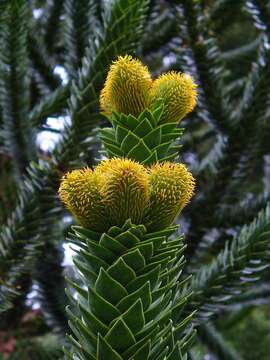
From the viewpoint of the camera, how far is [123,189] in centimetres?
105

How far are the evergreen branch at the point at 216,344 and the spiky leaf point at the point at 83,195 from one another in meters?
1.34

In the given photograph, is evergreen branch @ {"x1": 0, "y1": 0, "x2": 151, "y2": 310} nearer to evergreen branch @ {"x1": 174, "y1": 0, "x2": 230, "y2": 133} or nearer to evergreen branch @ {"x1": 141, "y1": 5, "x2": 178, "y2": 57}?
evergreen branch @ {"x1": 174, "y1": 0, "x2": 230, "y2": 133}

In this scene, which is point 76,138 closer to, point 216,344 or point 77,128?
point 77,128

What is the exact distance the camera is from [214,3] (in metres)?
2.76

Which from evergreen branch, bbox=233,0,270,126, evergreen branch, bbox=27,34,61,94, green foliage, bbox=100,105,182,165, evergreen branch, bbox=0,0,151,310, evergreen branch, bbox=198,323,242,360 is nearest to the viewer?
green foliage, bbox=100,105,182,165

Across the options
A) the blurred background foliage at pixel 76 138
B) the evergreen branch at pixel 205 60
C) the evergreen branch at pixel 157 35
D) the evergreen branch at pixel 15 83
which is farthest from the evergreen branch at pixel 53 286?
the evergreen branch at pixel 157 35

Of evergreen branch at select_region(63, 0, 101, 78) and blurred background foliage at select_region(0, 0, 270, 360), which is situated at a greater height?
evergreen branch at select_region(63, 0, 101, 78)

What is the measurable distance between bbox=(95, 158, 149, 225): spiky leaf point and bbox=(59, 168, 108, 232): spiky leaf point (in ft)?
0.04

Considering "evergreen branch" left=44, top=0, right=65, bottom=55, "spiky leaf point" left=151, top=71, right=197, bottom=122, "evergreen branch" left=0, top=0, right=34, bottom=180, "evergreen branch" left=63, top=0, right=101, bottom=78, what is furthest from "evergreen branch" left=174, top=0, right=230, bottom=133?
"spiky leaf point" left=151, top=71, right=197, bottom=122

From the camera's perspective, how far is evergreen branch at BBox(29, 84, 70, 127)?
2.22 m

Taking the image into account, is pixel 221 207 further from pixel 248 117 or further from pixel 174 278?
pixel 174 278

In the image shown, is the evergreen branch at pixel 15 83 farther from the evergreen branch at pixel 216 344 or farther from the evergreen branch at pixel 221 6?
the evergreen branch at pixel 221 6

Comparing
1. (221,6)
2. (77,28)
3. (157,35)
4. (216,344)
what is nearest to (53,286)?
(216,344)

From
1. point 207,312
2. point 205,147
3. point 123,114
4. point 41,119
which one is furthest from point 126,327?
point 205,147
